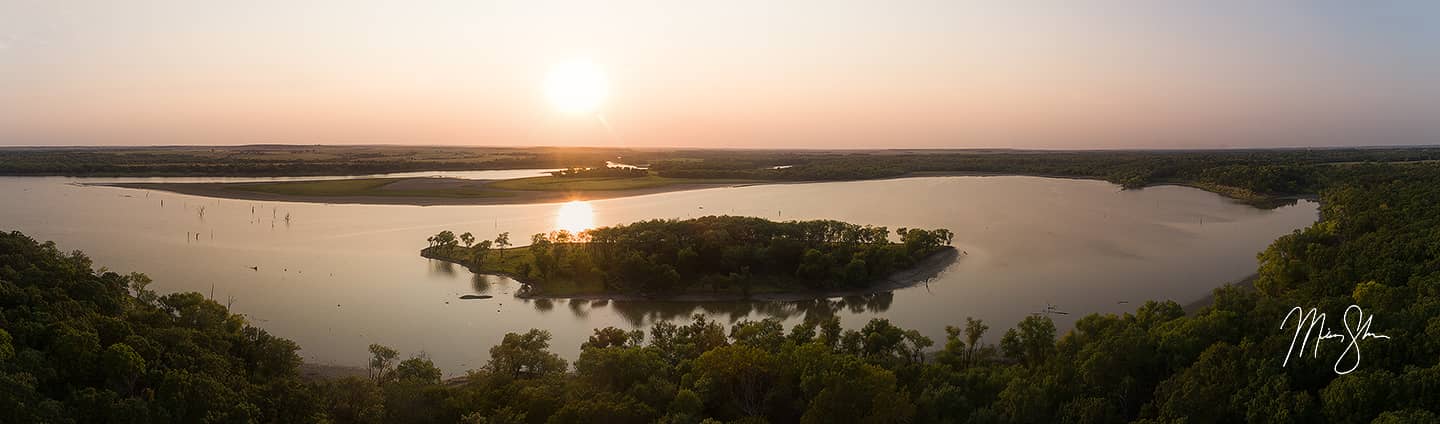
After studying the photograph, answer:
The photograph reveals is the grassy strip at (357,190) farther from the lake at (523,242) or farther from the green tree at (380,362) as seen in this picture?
the green tree at (380,362)

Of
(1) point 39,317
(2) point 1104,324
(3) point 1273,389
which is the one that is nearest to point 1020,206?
(2) point 1104,324

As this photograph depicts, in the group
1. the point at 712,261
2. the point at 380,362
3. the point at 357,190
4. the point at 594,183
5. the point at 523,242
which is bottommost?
the point at 380,362

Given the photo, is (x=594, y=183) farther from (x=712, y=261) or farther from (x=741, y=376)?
(x=741, y=376)

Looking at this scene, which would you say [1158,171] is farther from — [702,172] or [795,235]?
[795,235]

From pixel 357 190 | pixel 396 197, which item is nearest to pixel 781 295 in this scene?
pixel 396 197

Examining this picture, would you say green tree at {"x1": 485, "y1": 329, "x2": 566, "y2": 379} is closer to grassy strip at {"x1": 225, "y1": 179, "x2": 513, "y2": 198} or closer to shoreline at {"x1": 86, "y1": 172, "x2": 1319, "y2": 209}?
shoreline at {"x1": 86, "y1": 172, "x2": 1319, "y2": 209}
